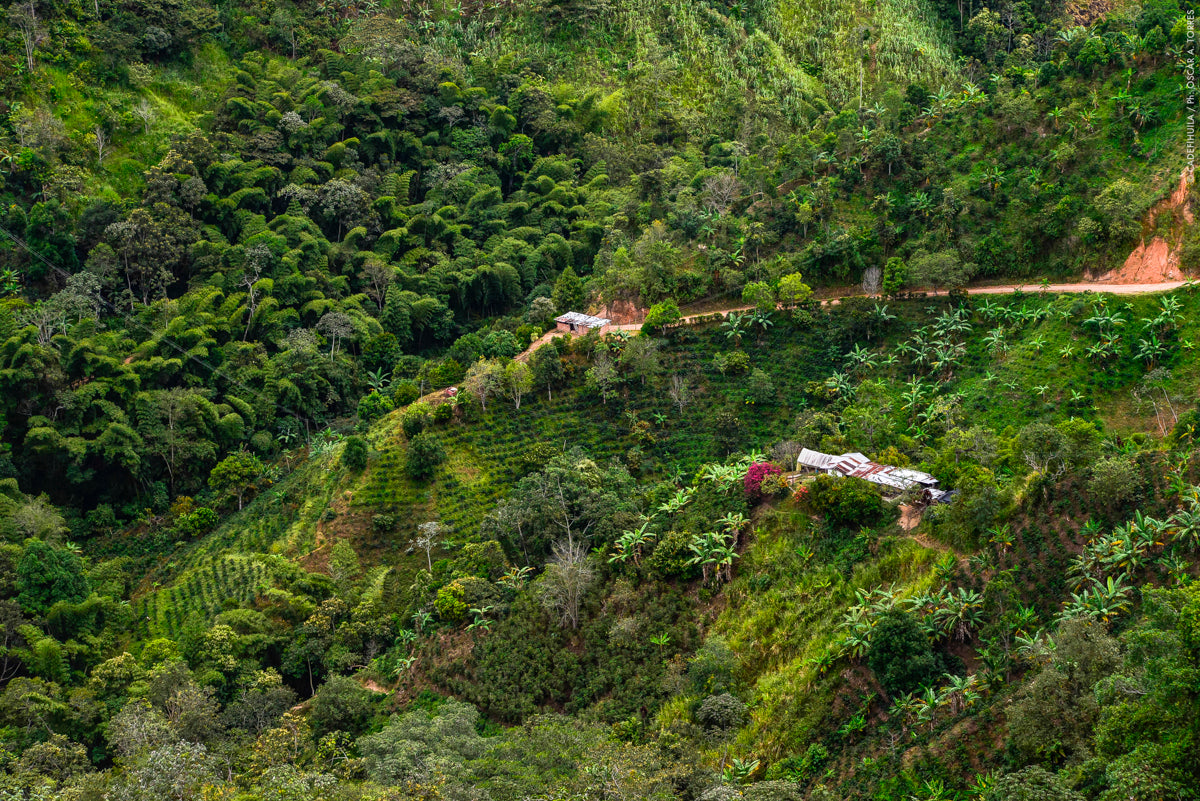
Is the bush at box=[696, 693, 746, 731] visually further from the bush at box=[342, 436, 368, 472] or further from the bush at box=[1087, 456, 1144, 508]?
the bush at box=[342, 436, 368, 472]

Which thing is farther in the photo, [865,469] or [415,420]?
[415,420]

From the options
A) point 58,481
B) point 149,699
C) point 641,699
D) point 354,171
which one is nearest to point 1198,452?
point 641,699

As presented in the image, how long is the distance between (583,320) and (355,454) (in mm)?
13180

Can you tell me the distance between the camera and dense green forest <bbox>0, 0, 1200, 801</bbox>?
92.3 feet

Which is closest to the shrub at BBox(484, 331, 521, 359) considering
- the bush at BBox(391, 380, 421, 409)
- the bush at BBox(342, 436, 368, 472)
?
the bush at BBox(391, 380, 421, 409)

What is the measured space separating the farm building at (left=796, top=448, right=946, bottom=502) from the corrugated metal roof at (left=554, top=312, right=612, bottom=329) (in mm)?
16180

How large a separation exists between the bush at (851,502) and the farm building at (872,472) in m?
1.03

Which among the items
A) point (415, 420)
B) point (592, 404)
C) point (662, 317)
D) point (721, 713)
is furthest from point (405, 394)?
point (721, 713)

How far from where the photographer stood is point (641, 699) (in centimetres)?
3278

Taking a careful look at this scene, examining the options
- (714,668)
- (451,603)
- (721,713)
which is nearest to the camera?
→ (721,713)

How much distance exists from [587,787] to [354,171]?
173ft

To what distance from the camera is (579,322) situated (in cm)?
5247

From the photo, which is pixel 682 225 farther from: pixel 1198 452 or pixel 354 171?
pixel 1198 452

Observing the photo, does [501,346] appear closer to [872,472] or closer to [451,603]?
[451,603]
